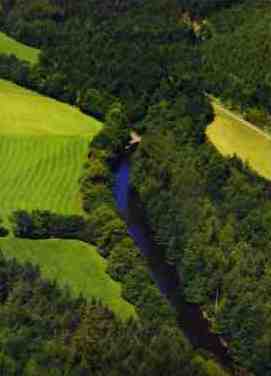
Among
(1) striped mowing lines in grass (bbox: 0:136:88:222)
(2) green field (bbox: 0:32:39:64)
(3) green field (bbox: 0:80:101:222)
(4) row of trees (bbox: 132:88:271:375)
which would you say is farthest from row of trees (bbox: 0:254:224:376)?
(2) green field (bbox: 0:32:39:64)

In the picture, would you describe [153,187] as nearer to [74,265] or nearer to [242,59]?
[74,265]

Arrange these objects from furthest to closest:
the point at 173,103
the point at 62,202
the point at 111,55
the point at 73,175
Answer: the point at 111,55 < the point at 173,103 < the point at 73,175 < the point at 62,202

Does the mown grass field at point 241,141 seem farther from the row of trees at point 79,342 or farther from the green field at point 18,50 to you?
the row of trees at point 79,342

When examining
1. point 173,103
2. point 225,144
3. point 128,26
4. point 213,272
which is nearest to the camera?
point 213,272

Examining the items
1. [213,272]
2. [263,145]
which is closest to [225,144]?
[263,145]

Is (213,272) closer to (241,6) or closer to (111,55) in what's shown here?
(111,55)

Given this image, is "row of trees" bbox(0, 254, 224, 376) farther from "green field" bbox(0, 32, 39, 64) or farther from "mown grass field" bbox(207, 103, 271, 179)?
"green field" bbox(0, 32, 39, 64)
